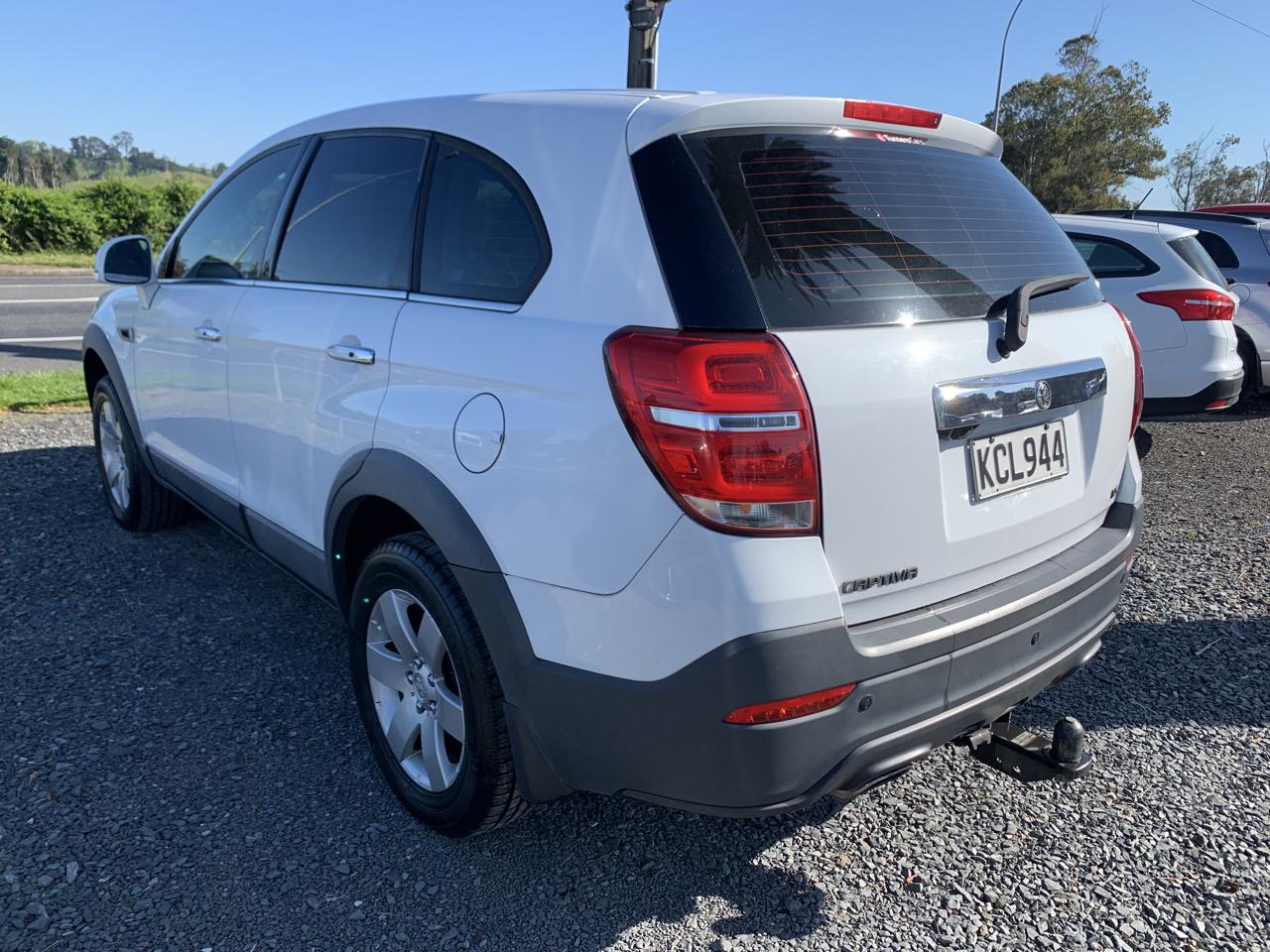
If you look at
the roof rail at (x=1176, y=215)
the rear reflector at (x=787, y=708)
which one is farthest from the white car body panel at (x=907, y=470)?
the roof rail at (x=1176, y=215)

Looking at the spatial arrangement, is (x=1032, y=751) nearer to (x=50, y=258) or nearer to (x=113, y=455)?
(x=113, y=455)

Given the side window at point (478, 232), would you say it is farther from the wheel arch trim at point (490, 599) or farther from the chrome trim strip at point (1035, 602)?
the chrome trim strip at point (1035, 602)

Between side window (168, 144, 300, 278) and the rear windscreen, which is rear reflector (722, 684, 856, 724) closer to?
the rear windscreen

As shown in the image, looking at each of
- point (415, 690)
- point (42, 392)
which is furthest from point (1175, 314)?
point (42, 392)

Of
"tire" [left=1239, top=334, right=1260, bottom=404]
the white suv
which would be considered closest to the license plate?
the white suv

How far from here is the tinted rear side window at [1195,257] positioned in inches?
255

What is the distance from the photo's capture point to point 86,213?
27.5 metres

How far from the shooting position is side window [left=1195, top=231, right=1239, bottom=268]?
823cm

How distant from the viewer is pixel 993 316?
210 centimetres

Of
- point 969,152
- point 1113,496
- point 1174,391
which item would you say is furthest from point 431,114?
Result: point 1174,391

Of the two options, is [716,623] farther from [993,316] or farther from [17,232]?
[17,232]

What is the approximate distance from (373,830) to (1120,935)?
185 centimetres

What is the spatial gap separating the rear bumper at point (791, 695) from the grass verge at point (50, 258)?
87.6ft

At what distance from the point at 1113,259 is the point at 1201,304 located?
67 centimetres
